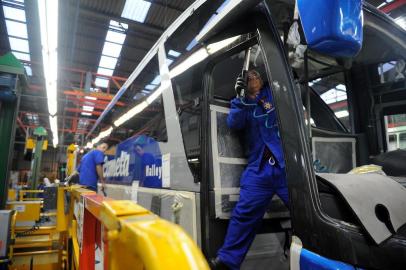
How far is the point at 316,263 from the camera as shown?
3.57ft

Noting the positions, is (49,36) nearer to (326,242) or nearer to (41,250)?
(41,250)

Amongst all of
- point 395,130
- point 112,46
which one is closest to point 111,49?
point 112,46

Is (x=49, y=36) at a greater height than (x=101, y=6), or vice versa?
(x=101, y=6)

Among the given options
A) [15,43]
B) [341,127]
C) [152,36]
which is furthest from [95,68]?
[341,127]

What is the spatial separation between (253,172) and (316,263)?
2.79 ft

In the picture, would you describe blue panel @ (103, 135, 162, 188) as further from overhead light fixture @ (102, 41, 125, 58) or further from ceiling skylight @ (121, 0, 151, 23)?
overhead light fixture @ (102, 41, 125, 58)

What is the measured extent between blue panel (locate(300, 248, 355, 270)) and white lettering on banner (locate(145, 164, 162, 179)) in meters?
1.41

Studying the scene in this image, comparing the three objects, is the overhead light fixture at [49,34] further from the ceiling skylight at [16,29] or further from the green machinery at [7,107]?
the ceiling skylight at [16,29]

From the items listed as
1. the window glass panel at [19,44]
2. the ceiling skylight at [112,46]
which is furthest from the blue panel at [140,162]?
the window glass panel at [19,44]

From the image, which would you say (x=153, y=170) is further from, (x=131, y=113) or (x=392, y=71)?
(x=392, y=71)

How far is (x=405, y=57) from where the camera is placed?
7.08 ft

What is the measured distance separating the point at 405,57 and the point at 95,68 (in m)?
11.0

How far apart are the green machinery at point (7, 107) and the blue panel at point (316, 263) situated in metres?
3.24

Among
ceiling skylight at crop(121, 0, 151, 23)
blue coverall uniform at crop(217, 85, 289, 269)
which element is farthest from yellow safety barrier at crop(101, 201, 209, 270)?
ceiling skylight at crop(121, 0, 151, 23)
